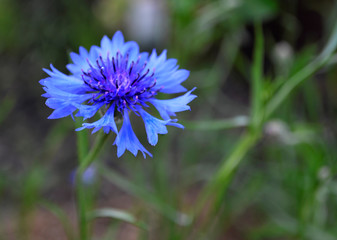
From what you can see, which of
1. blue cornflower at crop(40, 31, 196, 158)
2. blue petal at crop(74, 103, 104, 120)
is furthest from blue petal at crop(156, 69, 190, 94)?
blue petal at crop(74, 103, 104, 120)

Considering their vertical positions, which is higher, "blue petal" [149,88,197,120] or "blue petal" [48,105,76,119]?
"blue petal" [149,88,197,120]

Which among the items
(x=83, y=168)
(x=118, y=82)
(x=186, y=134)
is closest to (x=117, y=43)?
(x=118, y=82)

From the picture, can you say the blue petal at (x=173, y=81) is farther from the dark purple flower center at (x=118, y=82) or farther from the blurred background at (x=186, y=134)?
the blurred background at (x=186, y=134)

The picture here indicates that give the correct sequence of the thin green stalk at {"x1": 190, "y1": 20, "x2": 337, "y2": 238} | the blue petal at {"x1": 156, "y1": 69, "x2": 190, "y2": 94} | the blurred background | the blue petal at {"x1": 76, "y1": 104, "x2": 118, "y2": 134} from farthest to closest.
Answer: the blurred background → the thin green stalk at {"x1": 190, "y1": 20, "x2": 337, "y2": 238} → the blue petal at {"x1": 156, "y1": 69, "x2": 190, "y2": 94} → the blue petal at {"x1": 76, "y1": 104, "x2": 118, "y2": 134}

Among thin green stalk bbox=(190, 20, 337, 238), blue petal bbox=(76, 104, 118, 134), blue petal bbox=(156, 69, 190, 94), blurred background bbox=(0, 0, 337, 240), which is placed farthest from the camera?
blurred background bbox=(0, 0, 337, 240)

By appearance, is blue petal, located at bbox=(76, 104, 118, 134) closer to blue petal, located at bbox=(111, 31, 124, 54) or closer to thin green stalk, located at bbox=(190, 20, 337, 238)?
blue petal, located at bbox=(111, 31, 124, 54)

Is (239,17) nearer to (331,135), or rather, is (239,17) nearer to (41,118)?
(331,135)

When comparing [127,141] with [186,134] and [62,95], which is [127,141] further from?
[186,134]

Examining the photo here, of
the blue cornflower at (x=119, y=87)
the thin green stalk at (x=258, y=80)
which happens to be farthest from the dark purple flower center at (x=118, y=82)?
the thin green stalk at (x=258, y=80)
